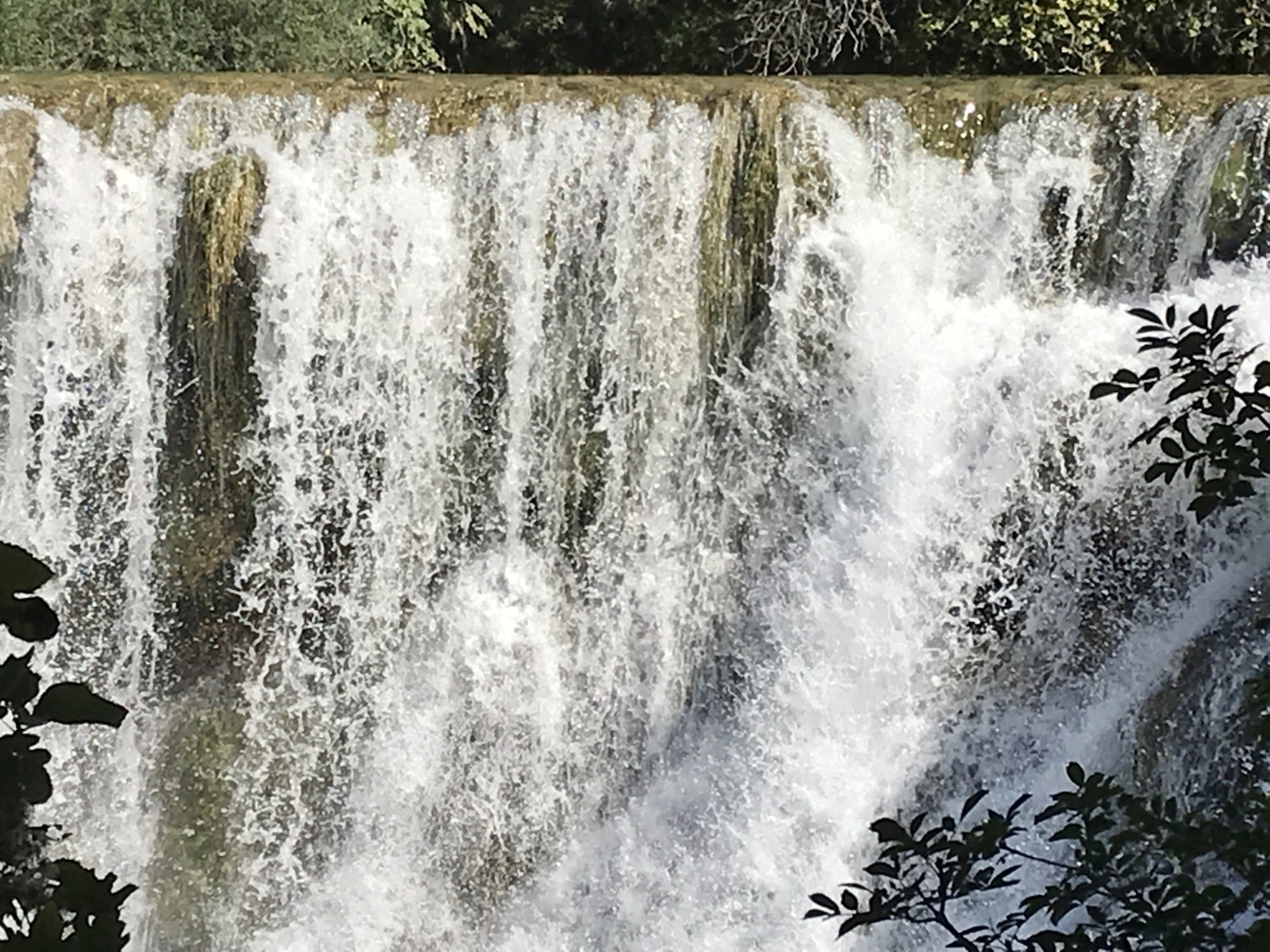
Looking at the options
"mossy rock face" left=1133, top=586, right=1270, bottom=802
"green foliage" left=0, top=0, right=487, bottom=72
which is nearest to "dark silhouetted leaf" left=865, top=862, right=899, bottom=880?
"mossy rock face" left=1133, top=586, right=1270, bottom=802

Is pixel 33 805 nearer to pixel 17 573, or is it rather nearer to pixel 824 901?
pixel 17 573

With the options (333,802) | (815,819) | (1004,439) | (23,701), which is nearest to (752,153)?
(1004,439)

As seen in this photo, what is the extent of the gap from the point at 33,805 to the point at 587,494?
453cm

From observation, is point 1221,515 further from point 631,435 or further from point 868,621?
point 631,435

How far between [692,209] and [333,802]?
2.38 metres

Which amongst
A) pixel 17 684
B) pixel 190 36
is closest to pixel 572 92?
pixel 190 36

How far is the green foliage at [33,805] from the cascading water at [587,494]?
172 inches

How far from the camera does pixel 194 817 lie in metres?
5.89

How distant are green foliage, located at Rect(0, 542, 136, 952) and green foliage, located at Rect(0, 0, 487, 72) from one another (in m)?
6.21

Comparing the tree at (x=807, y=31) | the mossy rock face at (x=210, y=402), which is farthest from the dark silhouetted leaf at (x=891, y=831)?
the tree at (x=807, y=31)

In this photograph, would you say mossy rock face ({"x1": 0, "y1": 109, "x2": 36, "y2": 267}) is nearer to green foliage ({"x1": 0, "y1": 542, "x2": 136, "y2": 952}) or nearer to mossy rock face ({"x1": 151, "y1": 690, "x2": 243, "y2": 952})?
mossy rock face ({"x1": 151, "y1": 690, "x2": 243, "y2": 952})

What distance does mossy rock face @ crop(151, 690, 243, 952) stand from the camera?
585cm

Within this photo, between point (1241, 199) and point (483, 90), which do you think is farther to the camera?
point (483, 90)

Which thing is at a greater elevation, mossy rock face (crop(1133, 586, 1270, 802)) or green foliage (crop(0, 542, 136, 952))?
green foliage (crop(0, 542, 136, 952))
